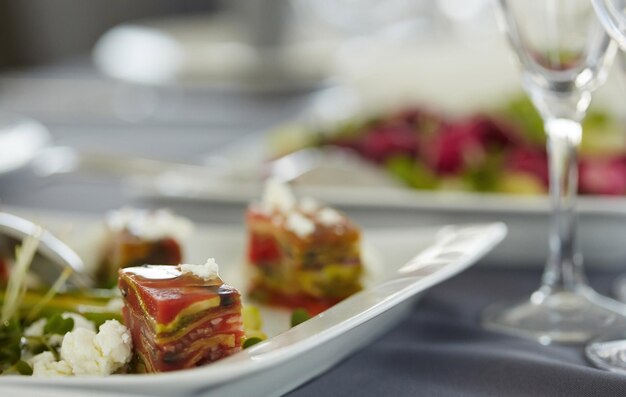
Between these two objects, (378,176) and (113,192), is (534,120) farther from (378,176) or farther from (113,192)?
(113,192)

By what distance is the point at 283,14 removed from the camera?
2.91 m

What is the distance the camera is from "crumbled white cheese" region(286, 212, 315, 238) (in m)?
0.83

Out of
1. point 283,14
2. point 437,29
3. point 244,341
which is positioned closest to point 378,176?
point 244,341

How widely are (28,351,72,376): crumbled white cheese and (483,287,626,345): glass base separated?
0.36 m

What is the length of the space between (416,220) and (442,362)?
358 millimetres

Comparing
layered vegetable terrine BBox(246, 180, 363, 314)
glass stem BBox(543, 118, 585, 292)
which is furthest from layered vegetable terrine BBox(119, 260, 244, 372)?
glass stem BBox(543, 118, 585, 292)

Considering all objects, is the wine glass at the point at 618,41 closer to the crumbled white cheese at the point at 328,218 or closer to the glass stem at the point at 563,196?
the glass stem at the point at 563,196

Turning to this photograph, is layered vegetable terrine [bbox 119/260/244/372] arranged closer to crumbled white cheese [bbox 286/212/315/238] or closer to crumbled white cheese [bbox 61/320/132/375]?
crumbled white cheese [bbox 61/320/132/375]

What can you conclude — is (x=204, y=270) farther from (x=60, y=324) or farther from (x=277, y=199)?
(x=277, y=199)

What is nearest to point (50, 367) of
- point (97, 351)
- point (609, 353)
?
point (97, 351)

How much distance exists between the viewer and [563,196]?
824 mm

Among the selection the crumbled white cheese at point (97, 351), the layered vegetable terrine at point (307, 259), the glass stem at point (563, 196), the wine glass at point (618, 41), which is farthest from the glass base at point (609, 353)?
the crumbled white cheese at point (97, 351)

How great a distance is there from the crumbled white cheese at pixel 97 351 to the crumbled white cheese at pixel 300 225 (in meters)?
0.26

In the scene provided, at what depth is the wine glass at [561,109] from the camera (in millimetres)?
772
